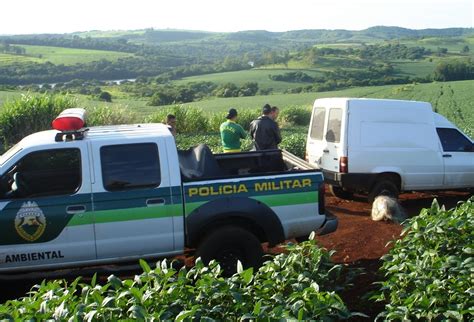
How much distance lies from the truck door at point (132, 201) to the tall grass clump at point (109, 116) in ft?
47.5

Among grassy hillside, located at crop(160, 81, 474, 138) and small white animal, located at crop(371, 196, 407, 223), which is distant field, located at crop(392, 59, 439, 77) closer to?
grassy hillside, located at crop(160, 81, 474, 138)

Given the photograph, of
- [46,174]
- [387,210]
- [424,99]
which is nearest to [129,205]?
[46,174]

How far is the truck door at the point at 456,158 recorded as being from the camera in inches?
410

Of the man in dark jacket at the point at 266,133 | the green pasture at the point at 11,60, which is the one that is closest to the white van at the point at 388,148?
the man in dark jacket at the point at 266,133

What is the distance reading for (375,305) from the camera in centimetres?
471

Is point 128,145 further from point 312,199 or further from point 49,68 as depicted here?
point 49,68

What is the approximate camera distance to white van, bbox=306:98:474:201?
9797mm

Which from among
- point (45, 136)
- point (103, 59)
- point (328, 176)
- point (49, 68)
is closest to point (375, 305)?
point (45, 136)

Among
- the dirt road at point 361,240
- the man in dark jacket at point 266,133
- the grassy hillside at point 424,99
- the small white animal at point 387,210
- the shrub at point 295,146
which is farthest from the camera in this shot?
the grassy hillside at point 424,99

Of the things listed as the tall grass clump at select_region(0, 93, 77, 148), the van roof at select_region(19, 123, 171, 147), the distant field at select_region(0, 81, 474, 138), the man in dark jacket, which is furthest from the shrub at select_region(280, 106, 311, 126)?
the van roof at select_region(19, 123, 171, 147)

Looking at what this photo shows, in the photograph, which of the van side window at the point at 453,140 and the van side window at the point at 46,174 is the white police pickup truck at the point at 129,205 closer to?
the van side window at the point at 46,174

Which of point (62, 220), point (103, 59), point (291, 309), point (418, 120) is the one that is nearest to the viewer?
point (291, 309)

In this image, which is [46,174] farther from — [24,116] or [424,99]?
[424,99]

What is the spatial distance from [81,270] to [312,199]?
2.82 metres
